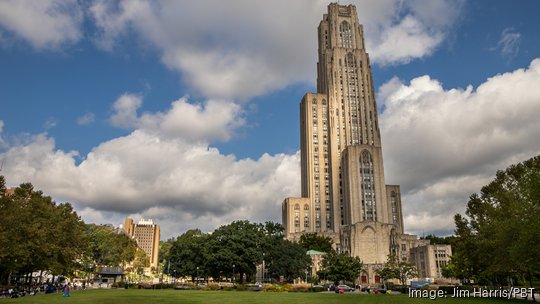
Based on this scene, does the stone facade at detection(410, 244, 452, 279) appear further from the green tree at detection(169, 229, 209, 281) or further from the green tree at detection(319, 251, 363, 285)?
the green tree at detection(169, 229, 209, 281)

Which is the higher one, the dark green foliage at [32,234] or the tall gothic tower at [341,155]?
the tall gothic tower at [341,155]

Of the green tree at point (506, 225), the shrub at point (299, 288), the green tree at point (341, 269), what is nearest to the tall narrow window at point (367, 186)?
the green tree at point (341, 269)

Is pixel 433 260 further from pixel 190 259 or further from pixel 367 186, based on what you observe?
pixel 190 259

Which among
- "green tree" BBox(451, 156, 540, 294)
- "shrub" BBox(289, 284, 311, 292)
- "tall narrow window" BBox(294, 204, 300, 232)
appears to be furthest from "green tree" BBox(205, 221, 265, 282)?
"tall narrow window" BBox(294, 204, 300, 232)

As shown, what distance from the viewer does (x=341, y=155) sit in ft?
586

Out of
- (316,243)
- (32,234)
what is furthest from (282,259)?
(32,234)

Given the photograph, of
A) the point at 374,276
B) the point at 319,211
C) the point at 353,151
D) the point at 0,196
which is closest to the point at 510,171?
the point at 0,196

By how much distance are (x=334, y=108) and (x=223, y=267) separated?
4306 inches

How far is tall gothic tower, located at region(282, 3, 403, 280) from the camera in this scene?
165125 mm

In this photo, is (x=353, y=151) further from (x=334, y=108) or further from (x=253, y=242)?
(x=253, y=242)

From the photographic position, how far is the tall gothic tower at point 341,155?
542ft

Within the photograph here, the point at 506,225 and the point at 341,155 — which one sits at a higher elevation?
the point at 341,155

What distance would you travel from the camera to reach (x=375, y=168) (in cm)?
16775

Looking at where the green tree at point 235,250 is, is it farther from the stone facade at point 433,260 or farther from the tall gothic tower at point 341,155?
the stone facade at point 433,260
